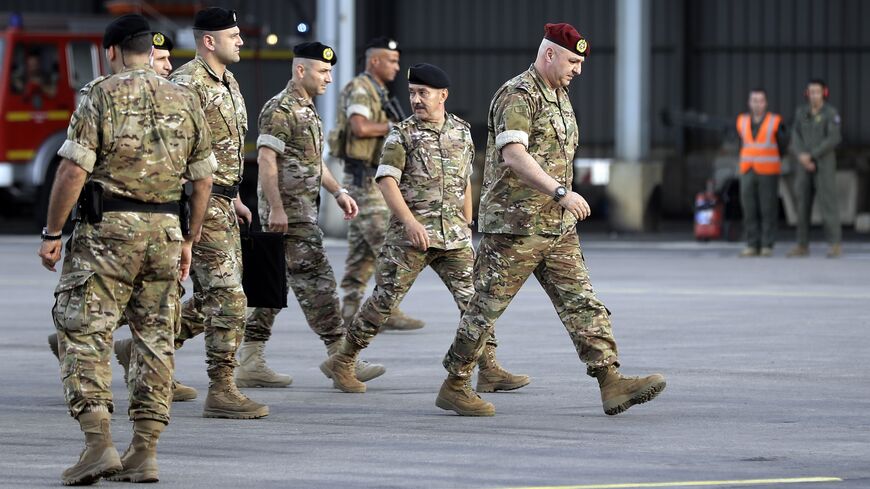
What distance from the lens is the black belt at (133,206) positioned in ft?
22.1

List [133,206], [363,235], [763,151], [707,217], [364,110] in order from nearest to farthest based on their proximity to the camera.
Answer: [133,206]
[364,110]
[363,235]
[763,151]
[707,217]

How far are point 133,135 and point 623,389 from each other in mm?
2819

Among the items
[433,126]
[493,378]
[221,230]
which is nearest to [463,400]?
[493,378]

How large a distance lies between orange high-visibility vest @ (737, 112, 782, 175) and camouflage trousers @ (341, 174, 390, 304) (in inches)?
317

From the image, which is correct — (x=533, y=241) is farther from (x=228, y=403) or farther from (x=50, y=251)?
(x=50, y=251)

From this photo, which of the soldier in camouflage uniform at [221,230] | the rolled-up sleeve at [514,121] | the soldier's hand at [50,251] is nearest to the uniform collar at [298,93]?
the soldier in camouflage uniform at [221,230]

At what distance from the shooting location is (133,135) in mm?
6754

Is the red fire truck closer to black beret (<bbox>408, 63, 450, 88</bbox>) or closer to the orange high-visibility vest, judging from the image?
the orange high-visibility vest

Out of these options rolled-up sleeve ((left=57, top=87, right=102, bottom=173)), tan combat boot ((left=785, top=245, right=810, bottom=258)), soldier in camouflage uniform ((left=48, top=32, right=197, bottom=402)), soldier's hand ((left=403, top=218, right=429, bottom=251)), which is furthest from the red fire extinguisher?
rolled-up sleeve ((left=57, top=87, right=102, bottom=173))

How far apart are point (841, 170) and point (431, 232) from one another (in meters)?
18.1

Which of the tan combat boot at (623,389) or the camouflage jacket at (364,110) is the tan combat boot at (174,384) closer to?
the tan combat boot at (623,389)

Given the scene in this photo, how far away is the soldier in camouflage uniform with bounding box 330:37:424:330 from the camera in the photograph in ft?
38.8

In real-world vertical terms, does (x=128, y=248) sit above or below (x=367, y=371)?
above

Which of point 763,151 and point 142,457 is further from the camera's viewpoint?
point 763,151
